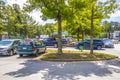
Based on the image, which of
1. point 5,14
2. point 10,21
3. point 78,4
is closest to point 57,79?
point 78,4

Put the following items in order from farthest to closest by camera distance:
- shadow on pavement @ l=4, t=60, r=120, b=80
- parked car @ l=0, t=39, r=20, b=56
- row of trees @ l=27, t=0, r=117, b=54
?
parked car @ l=0, t=39, r=20, b=56 → row of trees @ l=27, t=0, r=117, b=54 → shadow on pavement @ l=4, t=60, r=120, b=80

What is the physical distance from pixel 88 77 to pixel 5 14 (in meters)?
37.4

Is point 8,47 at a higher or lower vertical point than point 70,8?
lower

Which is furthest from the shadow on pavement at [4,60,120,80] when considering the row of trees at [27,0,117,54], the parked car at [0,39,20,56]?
the parked car at [0,39,20,56]

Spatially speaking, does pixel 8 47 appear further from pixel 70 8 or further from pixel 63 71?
pixel 63 71

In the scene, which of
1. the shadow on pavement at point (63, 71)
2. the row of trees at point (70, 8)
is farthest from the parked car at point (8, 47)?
the shadow on pavement at point (63, 71)

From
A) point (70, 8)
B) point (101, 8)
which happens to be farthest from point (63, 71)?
point (101, 8)

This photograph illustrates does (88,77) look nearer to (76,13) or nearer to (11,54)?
(76,13)

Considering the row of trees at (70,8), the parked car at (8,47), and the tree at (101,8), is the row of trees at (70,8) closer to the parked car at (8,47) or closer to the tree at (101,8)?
the tree at (101,8)

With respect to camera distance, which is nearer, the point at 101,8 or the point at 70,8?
the point at 70,8

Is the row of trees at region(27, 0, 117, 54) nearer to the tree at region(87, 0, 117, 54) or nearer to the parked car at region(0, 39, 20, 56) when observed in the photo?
the tree at region(87, 0, 117, 54)

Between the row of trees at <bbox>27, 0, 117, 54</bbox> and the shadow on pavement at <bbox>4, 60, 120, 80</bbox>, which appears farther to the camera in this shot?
the row of trees at <bbox>27, 0, 117, 54</bbox>

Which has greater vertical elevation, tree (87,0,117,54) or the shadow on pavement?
tree (87,0,117,54)


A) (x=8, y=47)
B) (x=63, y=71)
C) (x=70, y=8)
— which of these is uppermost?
(x=70, y=8)
